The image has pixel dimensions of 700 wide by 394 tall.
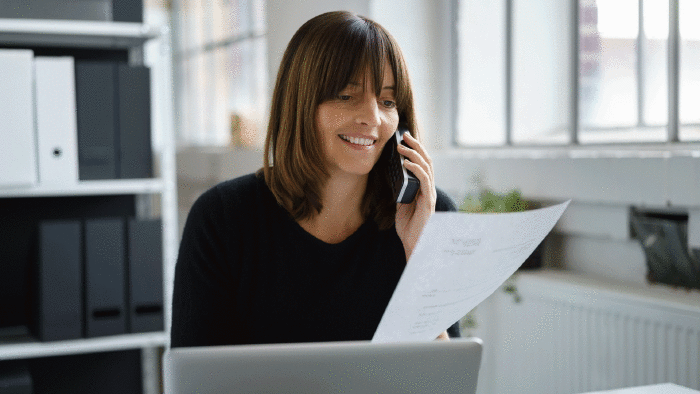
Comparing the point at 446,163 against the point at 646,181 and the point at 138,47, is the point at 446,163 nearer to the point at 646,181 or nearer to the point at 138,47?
the point at 646,181

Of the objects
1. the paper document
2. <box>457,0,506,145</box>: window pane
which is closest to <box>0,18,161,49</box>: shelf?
<box>457,0,506,145</box>: window pane

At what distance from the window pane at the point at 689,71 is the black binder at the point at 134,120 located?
58.6 inches

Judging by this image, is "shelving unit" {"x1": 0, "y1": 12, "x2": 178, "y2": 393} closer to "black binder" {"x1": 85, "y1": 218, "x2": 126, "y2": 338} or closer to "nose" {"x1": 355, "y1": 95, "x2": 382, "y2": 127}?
"black binder" {"x1": 85, "y1": 218, "x2": 126, "y2": 338}

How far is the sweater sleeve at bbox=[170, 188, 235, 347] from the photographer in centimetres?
120

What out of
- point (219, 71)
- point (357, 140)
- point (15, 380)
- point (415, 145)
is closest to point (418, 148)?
point (415, 145)

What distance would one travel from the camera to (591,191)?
77.9 inches

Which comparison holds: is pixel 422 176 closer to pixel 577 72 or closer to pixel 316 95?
pixel 316 95

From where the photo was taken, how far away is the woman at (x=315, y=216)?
3.99ft

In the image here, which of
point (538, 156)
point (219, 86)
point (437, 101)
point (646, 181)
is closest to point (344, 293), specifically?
point (646, 181)

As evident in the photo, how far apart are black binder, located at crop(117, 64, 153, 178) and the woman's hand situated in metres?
1.04

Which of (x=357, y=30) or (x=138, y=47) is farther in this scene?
(x=138, y=47)

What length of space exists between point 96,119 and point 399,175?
3.69 feet

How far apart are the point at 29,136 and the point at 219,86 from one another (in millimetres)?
2791

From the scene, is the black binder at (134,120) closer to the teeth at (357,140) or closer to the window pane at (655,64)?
the teeth at (357,140)
